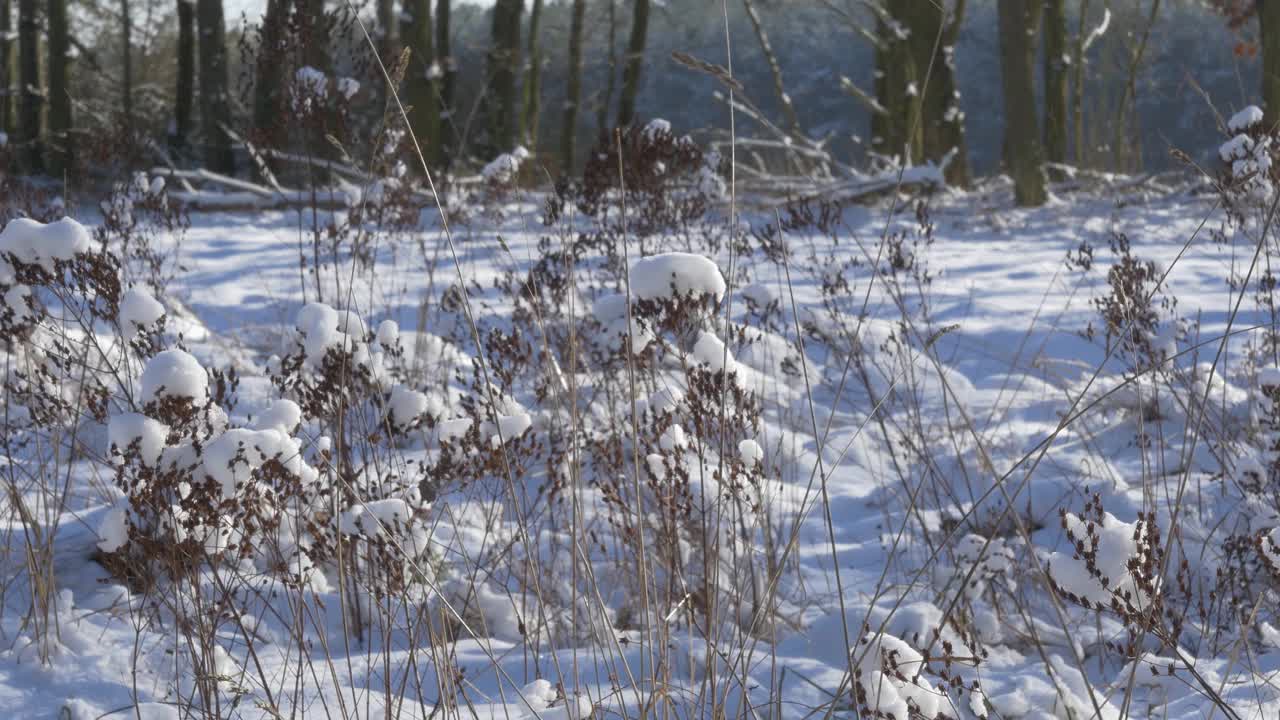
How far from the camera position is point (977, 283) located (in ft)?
20.4

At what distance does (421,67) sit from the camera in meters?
10.6

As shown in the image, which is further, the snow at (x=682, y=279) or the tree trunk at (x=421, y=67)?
the tree trunk at (x=421, y=67)

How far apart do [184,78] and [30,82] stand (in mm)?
1880

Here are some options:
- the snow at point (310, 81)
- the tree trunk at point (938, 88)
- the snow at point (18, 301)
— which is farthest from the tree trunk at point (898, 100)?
the snow at point (18, 301)

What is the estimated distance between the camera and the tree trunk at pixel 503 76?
11906 millimetres

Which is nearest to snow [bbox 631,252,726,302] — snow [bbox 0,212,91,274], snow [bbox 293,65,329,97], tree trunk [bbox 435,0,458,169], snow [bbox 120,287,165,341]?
snow [bbox 120,287,165,341]

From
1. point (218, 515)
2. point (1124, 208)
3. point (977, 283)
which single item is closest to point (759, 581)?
point (218, 515)

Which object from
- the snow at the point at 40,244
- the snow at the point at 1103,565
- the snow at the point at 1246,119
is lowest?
the snow at the point at 1103,565

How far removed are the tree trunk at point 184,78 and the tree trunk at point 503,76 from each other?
411 cm

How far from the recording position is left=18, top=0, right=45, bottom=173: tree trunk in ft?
41.7

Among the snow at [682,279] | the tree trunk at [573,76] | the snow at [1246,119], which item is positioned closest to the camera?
the snow at [682,279]

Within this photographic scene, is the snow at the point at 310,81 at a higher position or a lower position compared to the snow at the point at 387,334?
higher

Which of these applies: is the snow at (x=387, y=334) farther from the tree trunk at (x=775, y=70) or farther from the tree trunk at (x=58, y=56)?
the tree trunk at (x=58, y=56)

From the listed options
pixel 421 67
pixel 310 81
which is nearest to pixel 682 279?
A: pixel 310 81
